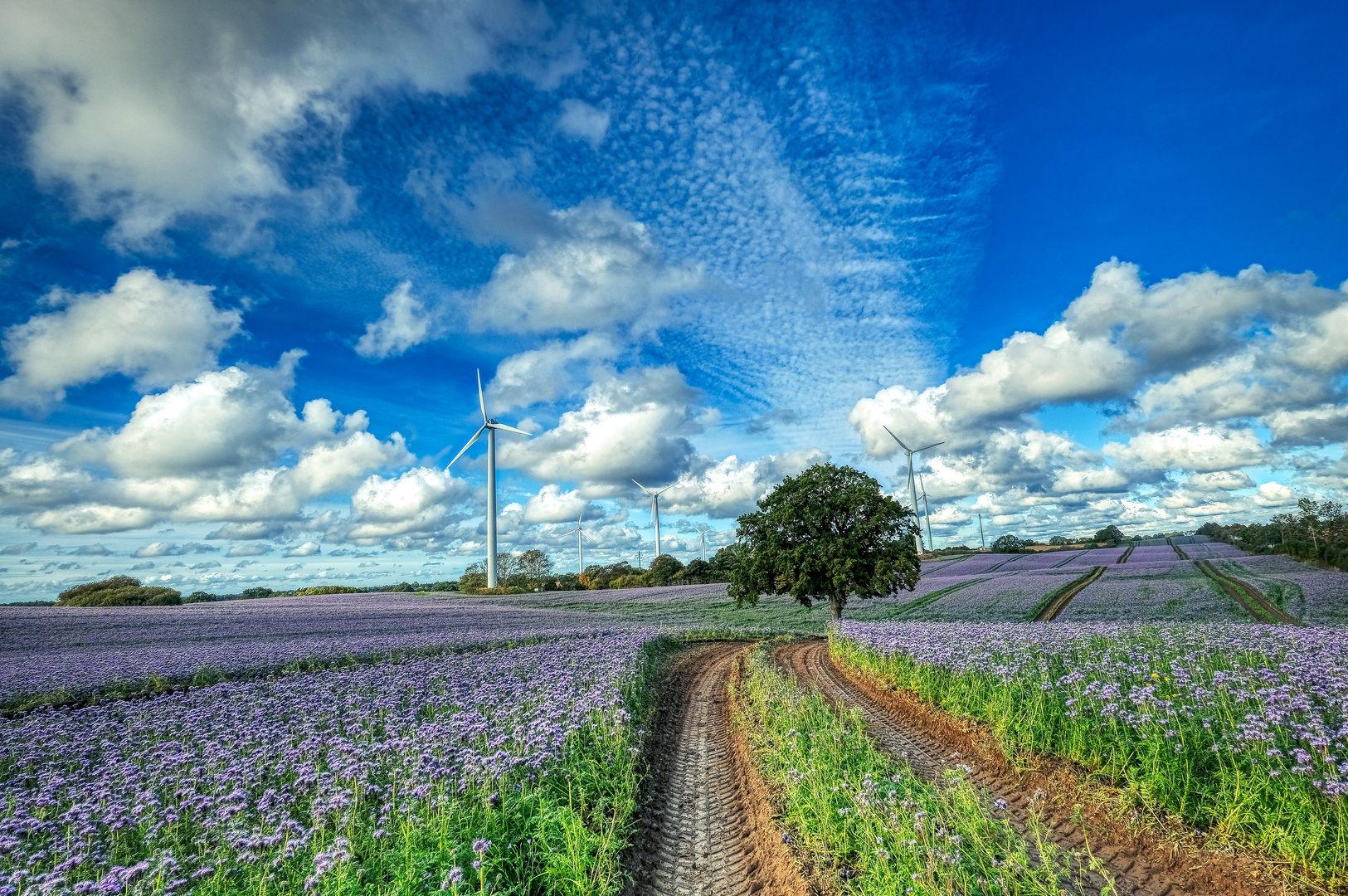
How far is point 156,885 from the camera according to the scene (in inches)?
225

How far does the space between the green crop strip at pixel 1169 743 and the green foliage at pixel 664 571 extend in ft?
270

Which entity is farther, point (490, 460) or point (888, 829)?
point (490, 460)

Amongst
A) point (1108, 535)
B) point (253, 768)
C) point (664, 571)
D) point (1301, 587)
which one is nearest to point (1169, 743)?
point (253, 768)

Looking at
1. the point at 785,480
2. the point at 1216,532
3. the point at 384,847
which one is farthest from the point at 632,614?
the point at 1216,532

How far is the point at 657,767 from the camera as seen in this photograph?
440 inches

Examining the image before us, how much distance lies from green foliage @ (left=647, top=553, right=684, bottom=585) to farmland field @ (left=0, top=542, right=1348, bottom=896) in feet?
245

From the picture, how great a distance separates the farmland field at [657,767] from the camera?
6027 mm

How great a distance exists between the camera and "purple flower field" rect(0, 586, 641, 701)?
65.9 feet

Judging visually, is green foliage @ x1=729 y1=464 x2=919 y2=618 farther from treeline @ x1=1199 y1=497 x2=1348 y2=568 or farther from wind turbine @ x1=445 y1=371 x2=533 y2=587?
treeline @ x1=1199 y1=497 x2=1348 y2=568

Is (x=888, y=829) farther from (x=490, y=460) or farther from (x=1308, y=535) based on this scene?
(x=1308, y=535)

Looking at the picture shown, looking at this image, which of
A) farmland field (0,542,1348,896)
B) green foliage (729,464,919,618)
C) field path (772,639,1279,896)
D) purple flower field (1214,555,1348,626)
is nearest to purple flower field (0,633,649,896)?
farmland field (0,542,1348,896)

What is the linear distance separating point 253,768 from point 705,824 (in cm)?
702

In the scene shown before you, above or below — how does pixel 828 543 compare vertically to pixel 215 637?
above

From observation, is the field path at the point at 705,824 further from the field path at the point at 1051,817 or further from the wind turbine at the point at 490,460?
the wind turbine at the point at 490,460
